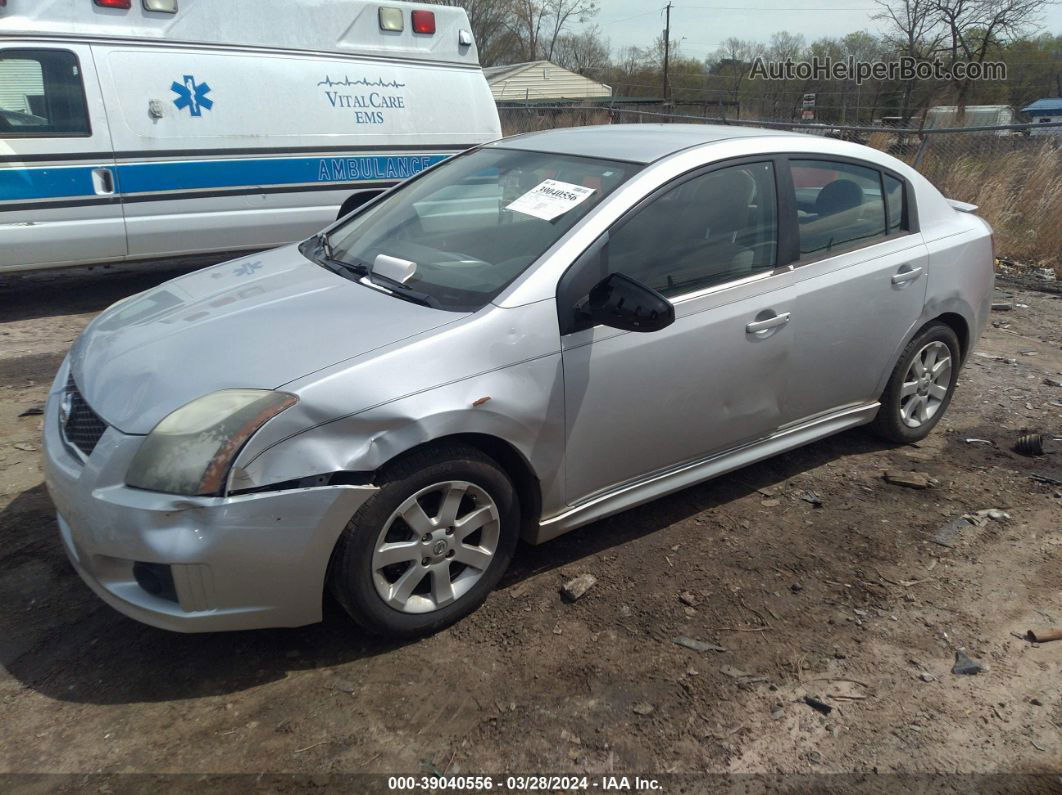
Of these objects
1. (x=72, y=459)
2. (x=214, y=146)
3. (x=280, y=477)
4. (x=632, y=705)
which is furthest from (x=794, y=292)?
(x=214, y=146)

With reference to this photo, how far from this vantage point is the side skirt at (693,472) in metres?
3.25

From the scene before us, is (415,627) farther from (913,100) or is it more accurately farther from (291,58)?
(913,100)

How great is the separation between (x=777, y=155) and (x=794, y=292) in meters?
0.63

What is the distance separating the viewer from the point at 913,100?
3391 cm

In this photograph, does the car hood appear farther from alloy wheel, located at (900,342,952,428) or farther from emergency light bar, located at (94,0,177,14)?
emergency light bar, located at (94,0,177,14)

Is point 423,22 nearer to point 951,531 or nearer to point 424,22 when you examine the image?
point 424,22

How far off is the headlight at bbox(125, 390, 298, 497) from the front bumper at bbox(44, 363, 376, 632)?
0.04 m

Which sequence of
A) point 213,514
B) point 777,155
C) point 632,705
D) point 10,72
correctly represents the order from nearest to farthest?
point 213,514 < point 632,705 < point 777,155 < point 10,72

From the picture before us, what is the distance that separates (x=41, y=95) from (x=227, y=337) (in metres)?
4.89

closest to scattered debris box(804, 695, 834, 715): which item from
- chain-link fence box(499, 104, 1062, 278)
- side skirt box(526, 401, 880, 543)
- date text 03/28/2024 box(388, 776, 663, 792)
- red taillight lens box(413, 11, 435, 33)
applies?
date text 03/28/2024 box(388, 776, 663, 792)

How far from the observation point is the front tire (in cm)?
269

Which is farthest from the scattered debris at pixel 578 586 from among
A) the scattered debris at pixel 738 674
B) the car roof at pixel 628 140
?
the car roof at pixel 628 140

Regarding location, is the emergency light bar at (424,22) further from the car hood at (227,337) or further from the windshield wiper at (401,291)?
the windshield wiper at (401,291)

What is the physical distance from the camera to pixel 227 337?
9.52ft
